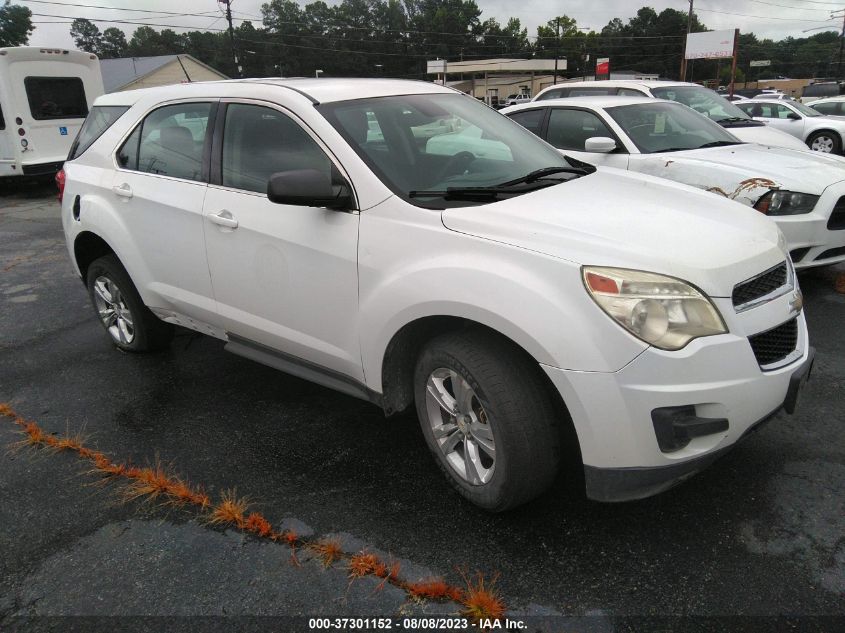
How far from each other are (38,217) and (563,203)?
37.4ft

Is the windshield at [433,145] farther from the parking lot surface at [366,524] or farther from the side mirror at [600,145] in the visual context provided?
the side mirror at [600,145]

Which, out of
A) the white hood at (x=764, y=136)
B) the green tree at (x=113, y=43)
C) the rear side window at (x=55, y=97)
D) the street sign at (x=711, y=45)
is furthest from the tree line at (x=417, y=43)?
the white hood at (x=764, y=136)

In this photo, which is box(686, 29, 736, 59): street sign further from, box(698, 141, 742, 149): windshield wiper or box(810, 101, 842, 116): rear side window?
box(698, 141, 742, 149): windshield wiper

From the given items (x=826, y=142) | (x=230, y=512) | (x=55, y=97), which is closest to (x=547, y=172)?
(x=230, y=512)

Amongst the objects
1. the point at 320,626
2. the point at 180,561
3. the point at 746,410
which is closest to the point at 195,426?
the point at 180,561

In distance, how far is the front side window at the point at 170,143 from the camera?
3592mm

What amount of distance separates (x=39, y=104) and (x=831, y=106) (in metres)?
20.4

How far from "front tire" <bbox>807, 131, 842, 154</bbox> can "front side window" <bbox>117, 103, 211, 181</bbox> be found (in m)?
→ 15.6

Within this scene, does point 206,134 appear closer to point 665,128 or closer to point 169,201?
point 169,201

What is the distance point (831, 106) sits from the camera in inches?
718

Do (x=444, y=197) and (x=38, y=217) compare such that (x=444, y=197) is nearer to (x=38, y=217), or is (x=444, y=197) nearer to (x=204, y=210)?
(x=204, y=210)

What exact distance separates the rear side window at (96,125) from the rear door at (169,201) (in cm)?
35

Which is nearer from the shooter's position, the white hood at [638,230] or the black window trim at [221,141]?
the white hood at [638,230]

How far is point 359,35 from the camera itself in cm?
10100
